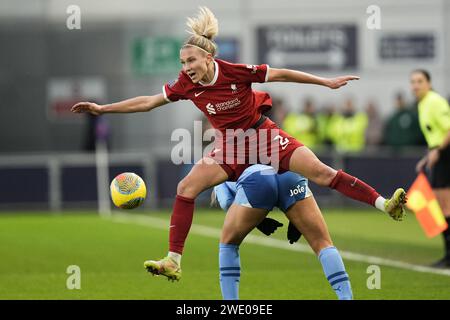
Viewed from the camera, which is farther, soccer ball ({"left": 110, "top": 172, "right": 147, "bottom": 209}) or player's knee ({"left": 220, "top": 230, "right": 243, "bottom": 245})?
soccer ball ({"left": 110, "top": 172, "right": 147, "bottom": 209})

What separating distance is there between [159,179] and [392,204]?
15.3m

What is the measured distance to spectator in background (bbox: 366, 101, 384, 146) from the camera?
23.5 meters

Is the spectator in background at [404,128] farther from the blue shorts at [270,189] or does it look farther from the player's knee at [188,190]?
the player's knee at [188,190]

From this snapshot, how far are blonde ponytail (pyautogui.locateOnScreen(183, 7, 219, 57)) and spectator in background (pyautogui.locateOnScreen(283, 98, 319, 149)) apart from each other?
47.5 feet

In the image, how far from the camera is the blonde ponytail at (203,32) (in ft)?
27.1

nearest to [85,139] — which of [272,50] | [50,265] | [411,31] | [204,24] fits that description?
[272,50]

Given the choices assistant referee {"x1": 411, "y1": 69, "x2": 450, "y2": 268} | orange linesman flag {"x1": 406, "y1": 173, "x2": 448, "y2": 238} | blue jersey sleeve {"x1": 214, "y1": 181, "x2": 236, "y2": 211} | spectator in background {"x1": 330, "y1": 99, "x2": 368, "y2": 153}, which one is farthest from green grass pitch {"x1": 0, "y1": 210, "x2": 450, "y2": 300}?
spectator in background {"x1": 330, "y1": 99, "x2": 368, "y2": 153}

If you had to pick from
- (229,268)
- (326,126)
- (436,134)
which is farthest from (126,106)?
(326,126)

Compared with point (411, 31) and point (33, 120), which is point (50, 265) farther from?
point (411, 31)

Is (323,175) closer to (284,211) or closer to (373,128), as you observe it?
(284,211)

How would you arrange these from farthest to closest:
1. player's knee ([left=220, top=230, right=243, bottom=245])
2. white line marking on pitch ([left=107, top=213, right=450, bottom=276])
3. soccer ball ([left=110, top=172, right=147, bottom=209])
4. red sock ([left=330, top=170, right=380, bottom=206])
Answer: white line marking on pitch ([left=107, top=213, right=450, bottom=276]) < soccer ball ([left=110, top=172, right=147, bottom=209]) < player's knee ([left=220, top=230, right=243, bottom=245]) < red sock ([left=330, top=170, right=380, bottom=206])

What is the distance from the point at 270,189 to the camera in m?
8.11

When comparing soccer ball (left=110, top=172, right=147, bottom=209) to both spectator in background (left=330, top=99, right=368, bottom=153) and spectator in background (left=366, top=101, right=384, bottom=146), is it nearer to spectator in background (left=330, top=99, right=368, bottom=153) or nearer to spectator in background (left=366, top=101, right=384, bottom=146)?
spectator in background (left=330, top=99, right=368, bottom=153)

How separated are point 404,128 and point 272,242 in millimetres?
7487
